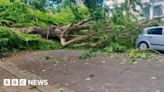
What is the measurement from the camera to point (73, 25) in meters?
14.2

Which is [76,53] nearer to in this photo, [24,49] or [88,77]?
[24,49]

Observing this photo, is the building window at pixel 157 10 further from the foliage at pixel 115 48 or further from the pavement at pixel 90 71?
the pavement at pixel 90 71

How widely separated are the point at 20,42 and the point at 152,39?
6.80 metres

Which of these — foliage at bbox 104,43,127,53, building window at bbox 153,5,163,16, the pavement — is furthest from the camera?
building window at bbox 153,5,163,16

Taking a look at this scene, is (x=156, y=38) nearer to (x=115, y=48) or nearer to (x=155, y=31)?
(x=155, y=31)

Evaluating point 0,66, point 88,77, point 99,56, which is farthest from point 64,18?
point 88,77

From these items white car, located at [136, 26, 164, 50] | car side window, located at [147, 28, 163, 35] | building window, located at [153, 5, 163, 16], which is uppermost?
building window, located at [153, 5, 163, 16]

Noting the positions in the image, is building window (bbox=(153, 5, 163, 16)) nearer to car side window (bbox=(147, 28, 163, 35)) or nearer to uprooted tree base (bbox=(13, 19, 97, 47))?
car side window (bbox=(147, 28, 163, 35))

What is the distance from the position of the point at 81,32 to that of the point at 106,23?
2.34 m

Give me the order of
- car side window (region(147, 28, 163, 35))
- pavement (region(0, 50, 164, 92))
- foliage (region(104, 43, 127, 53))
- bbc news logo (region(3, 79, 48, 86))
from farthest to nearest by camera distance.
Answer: car side window (region(147, 28, 163, 35))
foliage (region(104, 43, 127, 53))
bbc news logo (region(3, 79, 48, 86))
pavement (region(0, 50, 164, 92))

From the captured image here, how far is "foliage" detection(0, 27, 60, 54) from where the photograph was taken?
503 inches

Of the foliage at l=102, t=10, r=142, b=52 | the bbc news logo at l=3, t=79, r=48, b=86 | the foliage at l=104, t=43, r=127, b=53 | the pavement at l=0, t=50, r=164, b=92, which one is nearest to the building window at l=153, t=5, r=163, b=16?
the foliage at l=102, t=10, r=142, b=52

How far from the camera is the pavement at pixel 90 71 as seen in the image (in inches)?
298

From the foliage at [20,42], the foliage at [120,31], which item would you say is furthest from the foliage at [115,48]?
the foliage at [20,42]
